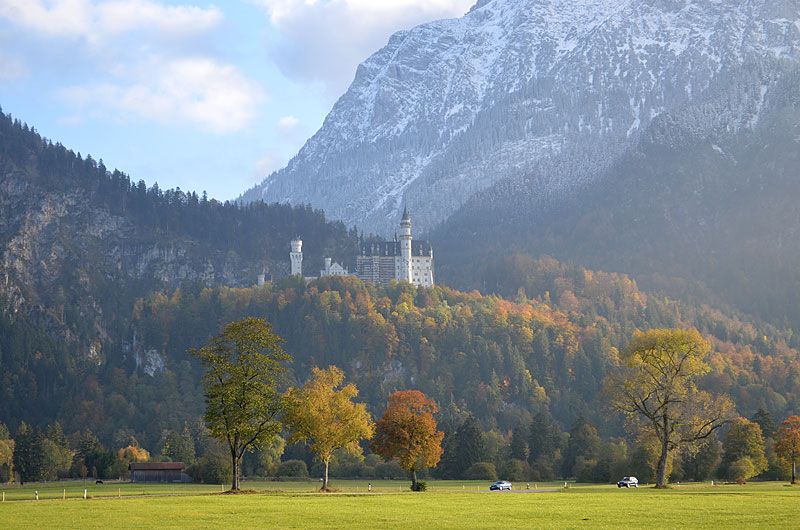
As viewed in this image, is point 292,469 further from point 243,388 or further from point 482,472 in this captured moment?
point 243,388

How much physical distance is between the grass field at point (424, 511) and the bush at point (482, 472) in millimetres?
69129

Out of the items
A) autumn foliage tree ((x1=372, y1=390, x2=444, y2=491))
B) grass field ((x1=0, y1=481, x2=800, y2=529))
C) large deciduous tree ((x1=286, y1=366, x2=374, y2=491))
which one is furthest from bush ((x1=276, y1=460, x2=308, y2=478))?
grass field ((x1=0, y1=481, x2=800, y2=529))

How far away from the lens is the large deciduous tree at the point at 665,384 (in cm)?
11769

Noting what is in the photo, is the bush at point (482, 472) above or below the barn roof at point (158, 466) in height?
below

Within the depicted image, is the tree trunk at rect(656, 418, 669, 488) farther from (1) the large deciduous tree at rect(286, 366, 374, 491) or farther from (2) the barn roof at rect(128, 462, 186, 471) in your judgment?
(2) the barn roof at rect(128, 462, 186, 471)

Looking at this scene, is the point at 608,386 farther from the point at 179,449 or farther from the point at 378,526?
the point at 179,449

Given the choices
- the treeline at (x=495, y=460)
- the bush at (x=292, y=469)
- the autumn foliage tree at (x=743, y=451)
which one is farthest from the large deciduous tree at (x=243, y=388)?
the bush at (x=292, y=469)

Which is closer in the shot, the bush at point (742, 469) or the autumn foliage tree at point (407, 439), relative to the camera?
the autumn foliage tree at point (407, 439)

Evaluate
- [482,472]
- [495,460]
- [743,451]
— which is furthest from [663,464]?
[495,460]

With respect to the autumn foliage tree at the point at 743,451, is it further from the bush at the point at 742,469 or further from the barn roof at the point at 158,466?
the barn roof at the point at 158,466

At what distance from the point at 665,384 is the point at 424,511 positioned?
4459 cm

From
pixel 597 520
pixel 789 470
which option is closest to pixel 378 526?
pixel 597 520

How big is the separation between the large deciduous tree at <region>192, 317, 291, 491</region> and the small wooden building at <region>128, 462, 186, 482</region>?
54397mm

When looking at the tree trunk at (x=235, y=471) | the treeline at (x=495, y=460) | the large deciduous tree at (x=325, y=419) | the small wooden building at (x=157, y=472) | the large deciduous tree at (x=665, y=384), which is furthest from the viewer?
the small wooden building at (x=157, y=472)
